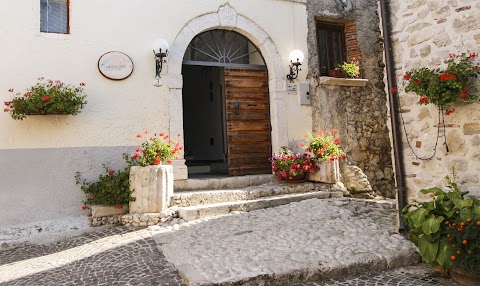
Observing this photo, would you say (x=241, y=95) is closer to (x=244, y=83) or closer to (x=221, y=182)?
(x=244, y=83)

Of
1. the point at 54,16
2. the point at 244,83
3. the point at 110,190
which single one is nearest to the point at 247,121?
the point at 244,83

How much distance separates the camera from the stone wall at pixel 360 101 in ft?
24.7

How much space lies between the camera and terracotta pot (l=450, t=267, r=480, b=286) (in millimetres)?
2988

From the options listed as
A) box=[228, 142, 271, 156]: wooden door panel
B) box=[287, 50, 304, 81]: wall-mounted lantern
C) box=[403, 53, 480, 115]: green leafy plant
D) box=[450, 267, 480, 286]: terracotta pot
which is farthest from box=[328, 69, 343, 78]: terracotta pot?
box=[450, 267, 480, 286]: terracotta pot

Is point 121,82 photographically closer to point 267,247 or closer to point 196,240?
point 196,240

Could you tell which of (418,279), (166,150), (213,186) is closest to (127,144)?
(166,150)

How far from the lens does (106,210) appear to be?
533cm

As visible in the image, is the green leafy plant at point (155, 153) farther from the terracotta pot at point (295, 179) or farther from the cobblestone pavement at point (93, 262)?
the terracotta pot at point (295, 179)

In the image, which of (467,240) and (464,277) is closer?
(467,240)

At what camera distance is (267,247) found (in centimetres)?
386

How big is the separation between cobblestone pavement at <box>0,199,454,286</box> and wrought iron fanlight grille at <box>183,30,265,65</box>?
3507 millimetres

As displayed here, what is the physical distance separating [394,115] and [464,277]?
6.51 ft

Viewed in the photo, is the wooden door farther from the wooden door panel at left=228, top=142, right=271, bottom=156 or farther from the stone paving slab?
the stone paving slab

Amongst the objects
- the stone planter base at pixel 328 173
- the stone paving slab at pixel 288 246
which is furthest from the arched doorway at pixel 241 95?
the stone paving slab at pixel 288 246
